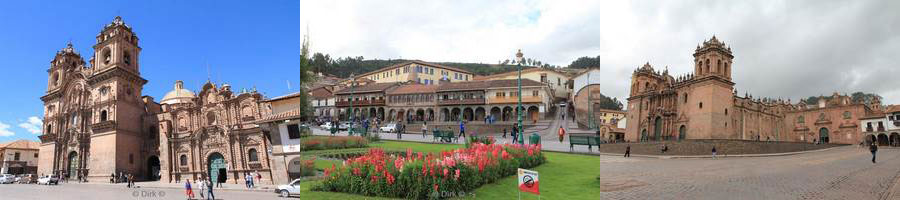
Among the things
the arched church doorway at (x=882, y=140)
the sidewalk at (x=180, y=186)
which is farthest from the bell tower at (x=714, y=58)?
the sidewalk at (x=180, y=186)

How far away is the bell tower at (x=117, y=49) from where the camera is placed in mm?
6637

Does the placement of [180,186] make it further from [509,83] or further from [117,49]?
[509,83]

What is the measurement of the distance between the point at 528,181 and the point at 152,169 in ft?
23.8

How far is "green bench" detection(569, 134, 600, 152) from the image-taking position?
3.89 meters

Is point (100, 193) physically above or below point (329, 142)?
below

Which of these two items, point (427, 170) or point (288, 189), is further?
point (288, 189)

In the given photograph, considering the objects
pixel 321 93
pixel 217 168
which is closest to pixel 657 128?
pixel 217 168

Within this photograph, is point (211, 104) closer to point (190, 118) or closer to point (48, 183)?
point (190, 118)

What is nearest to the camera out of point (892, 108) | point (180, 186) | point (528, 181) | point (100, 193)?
point (528, 181)

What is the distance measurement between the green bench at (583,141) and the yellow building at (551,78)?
36cm

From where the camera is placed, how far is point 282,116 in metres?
5.81

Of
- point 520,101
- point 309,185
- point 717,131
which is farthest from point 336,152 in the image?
point 717,131

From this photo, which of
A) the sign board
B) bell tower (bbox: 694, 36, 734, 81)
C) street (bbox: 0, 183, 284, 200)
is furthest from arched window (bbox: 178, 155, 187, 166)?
bell tower (bbox: 694, 36, 734, 81)

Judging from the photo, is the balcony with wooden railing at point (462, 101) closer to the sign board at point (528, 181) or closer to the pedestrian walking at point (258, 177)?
the sign board at point (528, 181)
